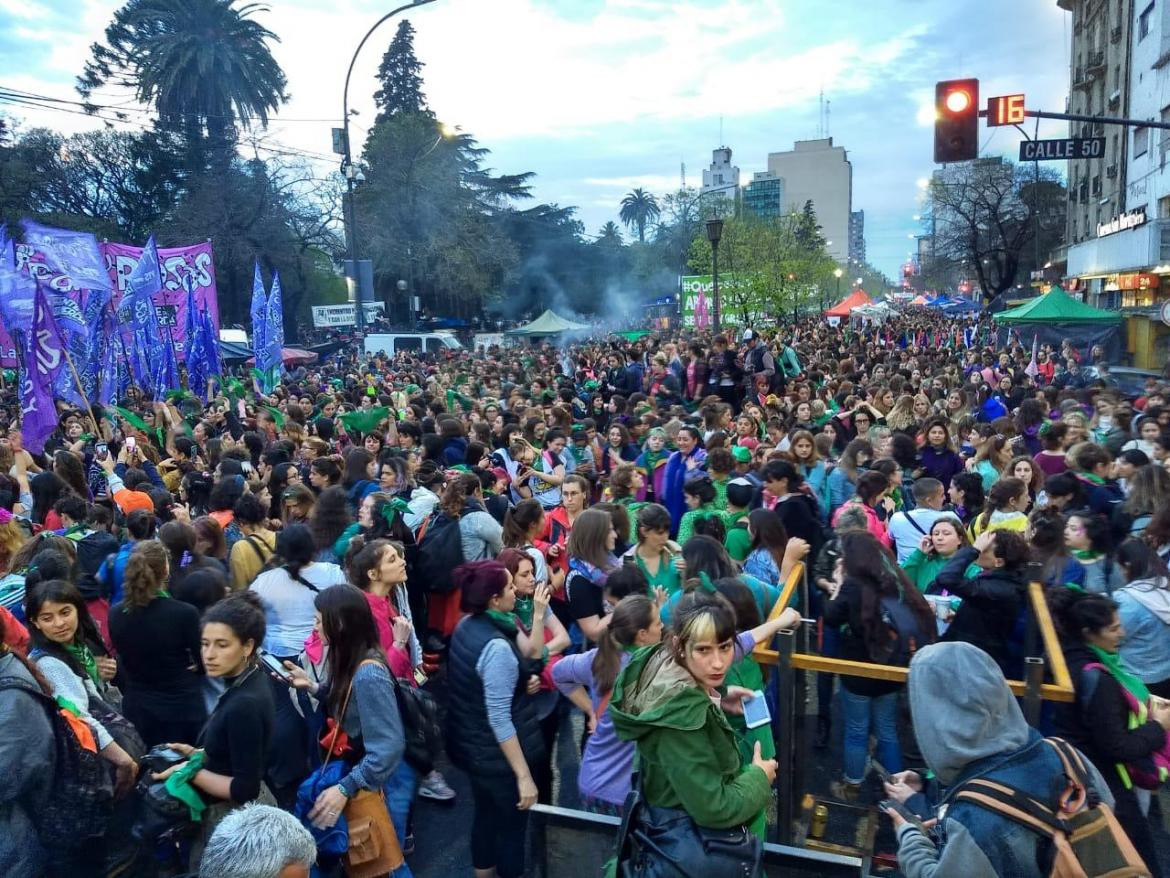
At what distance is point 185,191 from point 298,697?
44.6m

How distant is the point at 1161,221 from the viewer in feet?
72.3

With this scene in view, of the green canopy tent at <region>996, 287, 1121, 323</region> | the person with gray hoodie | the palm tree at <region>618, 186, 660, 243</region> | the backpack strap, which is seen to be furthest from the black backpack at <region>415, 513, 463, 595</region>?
the palm tree at <region>618, 186, 660, 243</region>

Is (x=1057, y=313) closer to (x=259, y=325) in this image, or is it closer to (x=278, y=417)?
(x=278, y=417)

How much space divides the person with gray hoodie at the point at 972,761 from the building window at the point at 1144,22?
3479 centimetres

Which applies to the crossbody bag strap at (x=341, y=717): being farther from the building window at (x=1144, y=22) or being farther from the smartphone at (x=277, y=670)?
the building window at (x=1144, y=22)

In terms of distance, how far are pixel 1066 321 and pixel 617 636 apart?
17.8m

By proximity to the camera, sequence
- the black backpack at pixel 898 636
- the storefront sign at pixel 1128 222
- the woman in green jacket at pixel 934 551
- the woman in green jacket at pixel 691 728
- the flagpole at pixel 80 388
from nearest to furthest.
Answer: the woman in green jacket at pixel 691 728 → the black backpack at pixel 898 636 → the woman in green jacket at pixel 934 551 → the flagpole at pixel 80 388 → the storefront sign at pixel 1128 222

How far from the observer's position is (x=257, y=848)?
2176 millimetres

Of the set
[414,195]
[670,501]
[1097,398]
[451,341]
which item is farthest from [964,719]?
[414,195]

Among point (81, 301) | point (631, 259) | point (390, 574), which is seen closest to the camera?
point (390, 574)

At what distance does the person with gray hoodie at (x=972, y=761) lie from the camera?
2.16 meters

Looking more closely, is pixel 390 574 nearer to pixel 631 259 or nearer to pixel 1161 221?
pixel 1161 221

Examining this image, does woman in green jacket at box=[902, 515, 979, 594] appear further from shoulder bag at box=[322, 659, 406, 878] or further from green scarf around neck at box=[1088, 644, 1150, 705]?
shoulder bag at box=[322, 659, 406, 878]

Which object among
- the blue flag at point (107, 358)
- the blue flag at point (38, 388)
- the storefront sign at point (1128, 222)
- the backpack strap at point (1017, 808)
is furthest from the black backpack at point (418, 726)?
the storefront sign at point (1128, 222)
